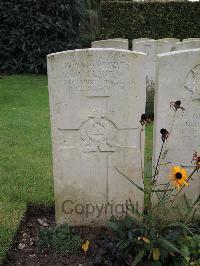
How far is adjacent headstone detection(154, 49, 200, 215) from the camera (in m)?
3.55

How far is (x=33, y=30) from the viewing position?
12.8 m

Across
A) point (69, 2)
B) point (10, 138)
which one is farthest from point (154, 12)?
point (10, 138)

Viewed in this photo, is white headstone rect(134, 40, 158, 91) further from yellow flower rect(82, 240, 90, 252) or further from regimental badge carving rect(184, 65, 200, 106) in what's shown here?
yellow flower rect(82, 240, 90, 252)

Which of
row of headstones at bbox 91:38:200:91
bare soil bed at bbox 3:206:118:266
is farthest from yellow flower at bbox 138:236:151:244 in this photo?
row of headstones at bbox 91:38:200:91

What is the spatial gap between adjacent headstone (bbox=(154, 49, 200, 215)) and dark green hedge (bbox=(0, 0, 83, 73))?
9.67 m

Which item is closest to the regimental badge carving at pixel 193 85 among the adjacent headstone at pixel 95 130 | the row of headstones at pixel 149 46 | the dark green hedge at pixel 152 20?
the adjacent headstone at pixel 95 130

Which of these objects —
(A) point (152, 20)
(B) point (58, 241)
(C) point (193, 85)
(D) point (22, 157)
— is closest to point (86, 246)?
(B) point (58, 241)

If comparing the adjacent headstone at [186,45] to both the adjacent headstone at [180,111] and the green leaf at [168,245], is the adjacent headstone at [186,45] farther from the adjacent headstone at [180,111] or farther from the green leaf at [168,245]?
the green leaf at [168,245]

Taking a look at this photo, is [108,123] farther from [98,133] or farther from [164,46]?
[164,46]

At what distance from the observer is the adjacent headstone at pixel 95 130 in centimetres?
353

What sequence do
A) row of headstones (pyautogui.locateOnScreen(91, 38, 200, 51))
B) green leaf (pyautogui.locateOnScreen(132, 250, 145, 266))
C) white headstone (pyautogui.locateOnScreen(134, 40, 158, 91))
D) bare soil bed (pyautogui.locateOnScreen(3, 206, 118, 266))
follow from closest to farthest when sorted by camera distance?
1. green leaf (pyautogui.locateOnScreen(132, 250, 145, 266))
2. bare soil bed (pyautogui.locateOnScreen(3, 206, 118, 266))
3. row of headstones (pyautogui.locateOnScreen(91, 38, 200, 51))
4. white headstone (pyautogui.locateOnScreen(134, 40, 158, 91))

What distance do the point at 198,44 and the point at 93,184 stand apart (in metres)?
4.84

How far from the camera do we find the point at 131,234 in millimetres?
3338

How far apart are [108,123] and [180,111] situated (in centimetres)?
64
